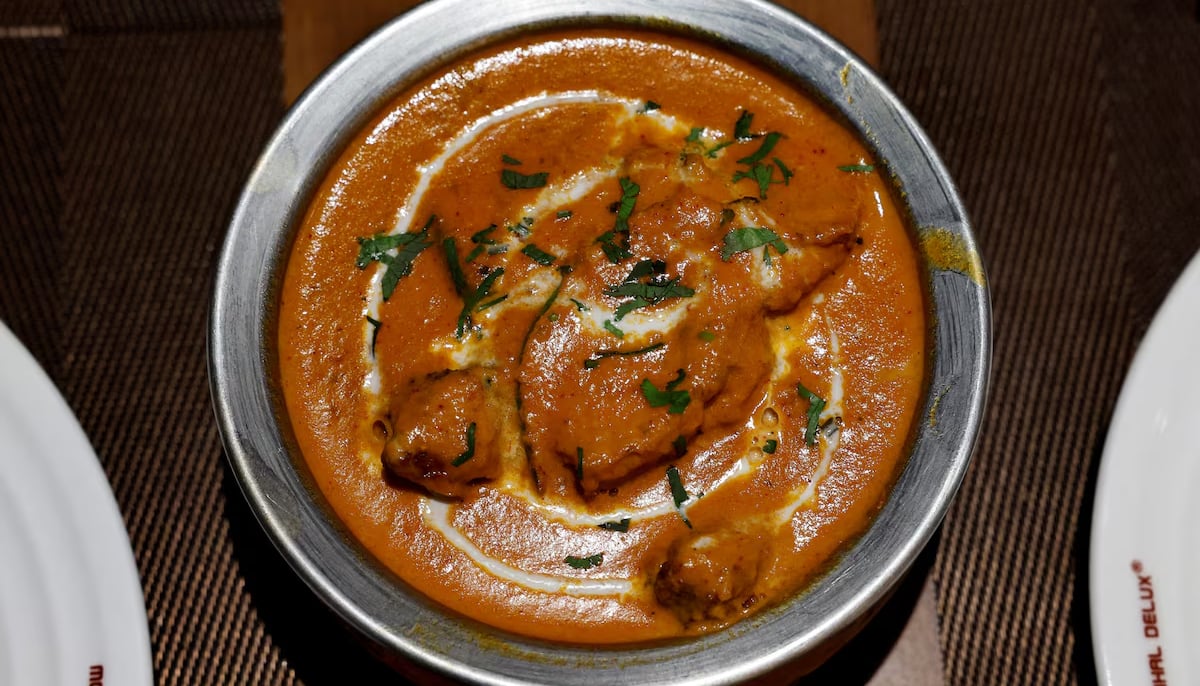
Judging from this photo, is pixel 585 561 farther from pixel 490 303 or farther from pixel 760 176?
pixel 760 176

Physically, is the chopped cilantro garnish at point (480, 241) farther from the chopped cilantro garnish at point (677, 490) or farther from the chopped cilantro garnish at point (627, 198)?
the chopped cilantro garnish at point (677, 490)

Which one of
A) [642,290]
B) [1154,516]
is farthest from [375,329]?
[1154,516]

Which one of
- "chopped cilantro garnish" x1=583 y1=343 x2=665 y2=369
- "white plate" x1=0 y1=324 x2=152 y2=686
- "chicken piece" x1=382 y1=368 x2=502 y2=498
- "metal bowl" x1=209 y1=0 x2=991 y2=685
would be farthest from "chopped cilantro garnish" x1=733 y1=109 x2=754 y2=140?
"white plate" x1=0 y1=324 x2=152 y2=686

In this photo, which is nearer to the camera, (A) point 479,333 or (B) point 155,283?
(A) point 479,333

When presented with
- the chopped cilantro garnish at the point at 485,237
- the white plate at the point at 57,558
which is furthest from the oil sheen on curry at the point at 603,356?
the white plate at the point at 57,558

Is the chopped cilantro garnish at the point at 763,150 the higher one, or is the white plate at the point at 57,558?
the chopped cilantro garnish at the point at 763,150

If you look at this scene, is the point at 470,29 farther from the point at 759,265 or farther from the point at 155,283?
the point at 155,283

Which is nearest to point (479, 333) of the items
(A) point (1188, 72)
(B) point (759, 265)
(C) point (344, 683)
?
(B) point (759, 265)
